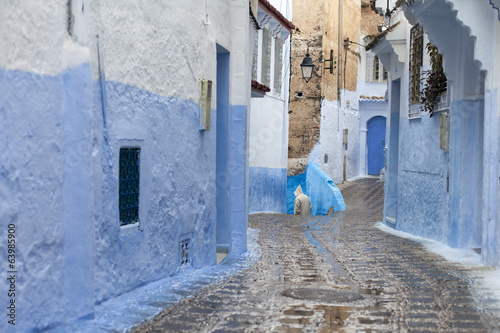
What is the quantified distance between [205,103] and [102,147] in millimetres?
2800

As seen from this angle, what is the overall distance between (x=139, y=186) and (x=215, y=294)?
4.28ft

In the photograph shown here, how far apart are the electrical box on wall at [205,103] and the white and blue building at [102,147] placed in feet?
0.05

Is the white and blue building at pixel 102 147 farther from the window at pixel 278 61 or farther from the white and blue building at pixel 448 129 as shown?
the window at pixel 278 61

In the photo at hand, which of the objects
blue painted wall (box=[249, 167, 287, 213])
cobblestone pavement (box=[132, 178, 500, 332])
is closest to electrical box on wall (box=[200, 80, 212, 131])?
cobblestone pavement (box=[132, 178, 500, 332])

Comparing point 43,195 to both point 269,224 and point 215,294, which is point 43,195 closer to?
point 215,294

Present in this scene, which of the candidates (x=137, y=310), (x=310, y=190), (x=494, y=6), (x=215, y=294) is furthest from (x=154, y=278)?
(x=310, y=190)

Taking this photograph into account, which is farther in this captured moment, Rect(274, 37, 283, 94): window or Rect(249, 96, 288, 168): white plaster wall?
Rect(249, 96, 288, 168): white plaster wall

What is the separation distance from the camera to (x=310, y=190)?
24.3m

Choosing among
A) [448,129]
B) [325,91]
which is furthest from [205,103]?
[325,91]

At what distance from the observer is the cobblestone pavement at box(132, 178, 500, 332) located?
18.6ft

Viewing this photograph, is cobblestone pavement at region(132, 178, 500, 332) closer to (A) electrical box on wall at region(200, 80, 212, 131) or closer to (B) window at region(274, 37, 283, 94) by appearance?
(A) electrical box on wall at region(200, 80, 212, 131)

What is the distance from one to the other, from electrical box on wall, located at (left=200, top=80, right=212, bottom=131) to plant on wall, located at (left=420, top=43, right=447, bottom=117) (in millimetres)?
4829

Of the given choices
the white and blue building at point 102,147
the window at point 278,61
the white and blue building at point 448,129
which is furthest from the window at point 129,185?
the window at point 278,61

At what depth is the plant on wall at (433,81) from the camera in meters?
11.8
